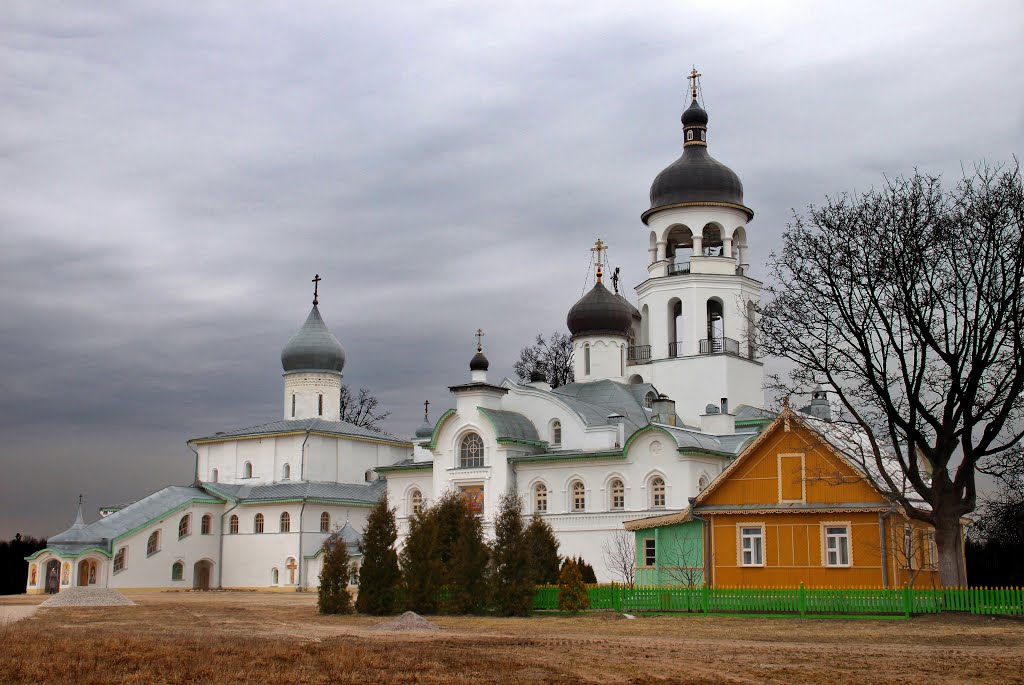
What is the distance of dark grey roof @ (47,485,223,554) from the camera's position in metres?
44.1

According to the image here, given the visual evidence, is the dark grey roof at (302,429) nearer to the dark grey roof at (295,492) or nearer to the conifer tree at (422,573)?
the dark grey roof at (295,492)

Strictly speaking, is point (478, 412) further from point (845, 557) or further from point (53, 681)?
point (53, 681)

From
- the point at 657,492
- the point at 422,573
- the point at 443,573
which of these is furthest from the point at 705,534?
the point at 657,492

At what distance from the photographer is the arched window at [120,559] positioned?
45000 millimetres

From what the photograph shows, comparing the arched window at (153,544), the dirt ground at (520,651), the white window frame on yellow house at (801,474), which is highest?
the white window frame on yellow house at (801,474)

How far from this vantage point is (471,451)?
42.0 meters

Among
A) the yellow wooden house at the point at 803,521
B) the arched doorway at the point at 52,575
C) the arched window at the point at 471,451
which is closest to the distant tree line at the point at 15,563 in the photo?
the arched doorway at the point at 52,575

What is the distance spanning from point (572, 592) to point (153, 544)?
86.7 feet

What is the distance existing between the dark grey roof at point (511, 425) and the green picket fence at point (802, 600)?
1507cm

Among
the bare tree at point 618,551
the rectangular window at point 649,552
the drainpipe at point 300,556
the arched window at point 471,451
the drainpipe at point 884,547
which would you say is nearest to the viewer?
the drainpipe at point 884,547

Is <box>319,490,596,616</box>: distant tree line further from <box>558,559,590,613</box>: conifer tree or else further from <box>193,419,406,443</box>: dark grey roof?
<box>193,419,406,443</box>: dark grey roof

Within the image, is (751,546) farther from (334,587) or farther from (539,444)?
(539,444)

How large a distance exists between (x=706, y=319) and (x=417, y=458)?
12.6 metres

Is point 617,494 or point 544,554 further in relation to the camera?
point 617,494
